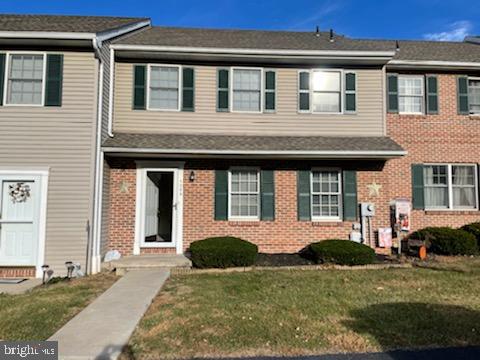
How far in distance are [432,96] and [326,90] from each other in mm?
3484

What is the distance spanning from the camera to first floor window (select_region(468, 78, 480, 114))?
38.5 feet

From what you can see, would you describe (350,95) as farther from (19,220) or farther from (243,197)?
(19,220)

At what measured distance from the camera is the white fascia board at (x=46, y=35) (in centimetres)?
846

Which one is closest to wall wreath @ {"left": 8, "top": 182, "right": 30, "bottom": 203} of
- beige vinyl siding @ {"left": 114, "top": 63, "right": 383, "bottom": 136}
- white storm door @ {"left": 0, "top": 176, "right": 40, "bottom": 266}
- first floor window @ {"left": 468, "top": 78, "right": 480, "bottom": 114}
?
white storm door @ {"left": 0, "top": 176, "right": 40, "bottom": 266}

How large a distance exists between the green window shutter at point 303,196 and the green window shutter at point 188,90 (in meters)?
3.61

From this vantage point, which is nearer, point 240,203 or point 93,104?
point 93,104

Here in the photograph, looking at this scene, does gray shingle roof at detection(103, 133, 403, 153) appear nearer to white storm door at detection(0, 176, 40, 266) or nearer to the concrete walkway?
white storm door at detection(0, 176, 40, 266)

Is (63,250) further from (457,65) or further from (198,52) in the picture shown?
(457,65)

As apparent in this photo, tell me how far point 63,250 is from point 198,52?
6039 mm

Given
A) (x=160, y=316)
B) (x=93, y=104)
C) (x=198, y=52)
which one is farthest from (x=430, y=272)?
(x=93, y=104)

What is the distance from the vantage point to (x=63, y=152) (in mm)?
8633

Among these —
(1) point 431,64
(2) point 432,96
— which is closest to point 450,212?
(2) point 432,96

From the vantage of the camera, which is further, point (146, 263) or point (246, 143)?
point (246, 143)

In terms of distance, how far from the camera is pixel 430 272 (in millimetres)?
8234
